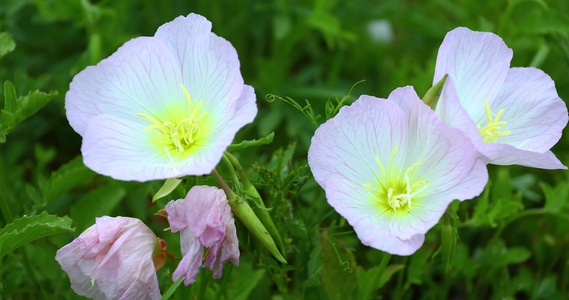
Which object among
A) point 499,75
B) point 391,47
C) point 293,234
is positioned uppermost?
point 499,75

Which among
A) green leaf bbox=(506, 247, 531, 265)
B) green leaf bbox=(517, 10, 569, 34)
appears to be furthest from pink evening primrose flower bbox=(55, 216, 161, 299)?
green leaf bbox=(517, 10, 569, 34)

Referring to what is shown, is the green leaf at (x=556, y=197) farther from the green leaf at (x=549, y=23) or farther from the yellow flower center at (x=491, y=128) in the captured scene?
the yellow flower center at (x=491, y=128)

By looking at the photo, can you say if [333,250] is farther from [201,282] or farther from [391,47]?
[391,47]

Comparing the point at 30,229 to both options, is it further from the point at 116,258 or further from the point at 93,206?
the point at 93,206

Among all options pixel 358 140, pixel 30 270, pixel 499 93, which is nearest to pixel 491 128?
pixel 499 93

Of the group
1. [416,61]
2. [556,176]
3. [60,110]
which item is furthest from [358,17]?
[60,110]

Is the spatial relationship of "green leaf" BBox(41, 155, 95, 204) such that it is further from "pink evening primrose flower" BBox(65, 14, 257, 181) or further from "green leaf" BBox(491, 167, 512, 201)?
"green leaf" BBox(491, 167, 512, 201)

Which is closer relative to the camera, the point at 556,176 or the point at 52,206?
the point at 52,206

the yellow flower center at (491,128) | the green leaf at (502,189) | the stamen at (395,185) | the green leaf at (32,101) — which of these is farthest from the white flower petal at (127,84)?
the green leaf at (502,189)
